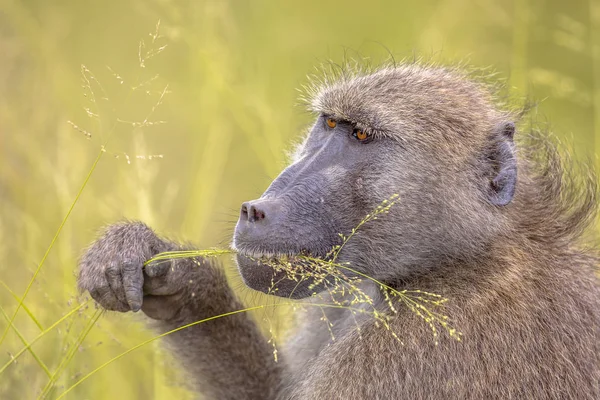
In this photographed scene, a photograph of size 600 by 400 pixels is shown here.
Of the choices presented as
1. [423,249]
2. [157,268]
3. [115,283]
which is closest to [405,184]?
[423,249]

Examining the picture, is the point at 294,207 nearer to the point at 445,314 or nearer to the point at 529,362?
the point at 445,314

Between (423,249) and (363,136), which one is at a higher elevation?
(363,136)

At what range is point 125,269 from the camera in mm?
4074

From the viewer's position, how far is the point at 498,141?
4.27 metres

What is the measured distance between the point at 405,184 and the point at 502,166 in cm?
40

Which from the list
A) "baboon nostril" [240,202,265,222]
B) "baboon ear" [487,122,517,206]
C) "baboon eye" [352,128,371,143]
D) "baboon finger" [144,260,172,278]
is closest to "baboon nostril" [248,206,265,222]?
"baboon nostril" [240,202,265,222]

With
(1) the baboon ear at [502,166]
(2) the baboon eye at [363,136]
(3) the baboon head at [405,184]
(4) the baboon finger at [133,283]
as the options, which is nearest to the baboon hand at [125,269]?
(4) the baboon finger at [133,283]

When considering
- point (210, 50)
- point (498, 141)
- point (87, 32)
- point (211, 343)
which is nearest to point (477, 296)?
point (498, 141)

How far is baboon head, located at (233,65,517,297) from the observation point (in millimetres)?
4051

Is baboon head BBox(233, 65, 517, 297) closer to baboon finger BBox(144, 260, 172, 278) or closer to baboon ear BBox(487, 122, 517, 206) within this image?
baboon ear BBox(487, 122, 517, 206)

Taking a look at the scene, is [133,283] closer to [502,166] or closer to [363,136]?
[363,136]

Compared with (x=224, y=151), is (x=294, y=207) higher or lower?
higher

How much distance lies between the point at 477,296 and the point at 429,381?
0.39m

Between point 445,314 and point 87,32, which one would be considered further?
point 87,32
